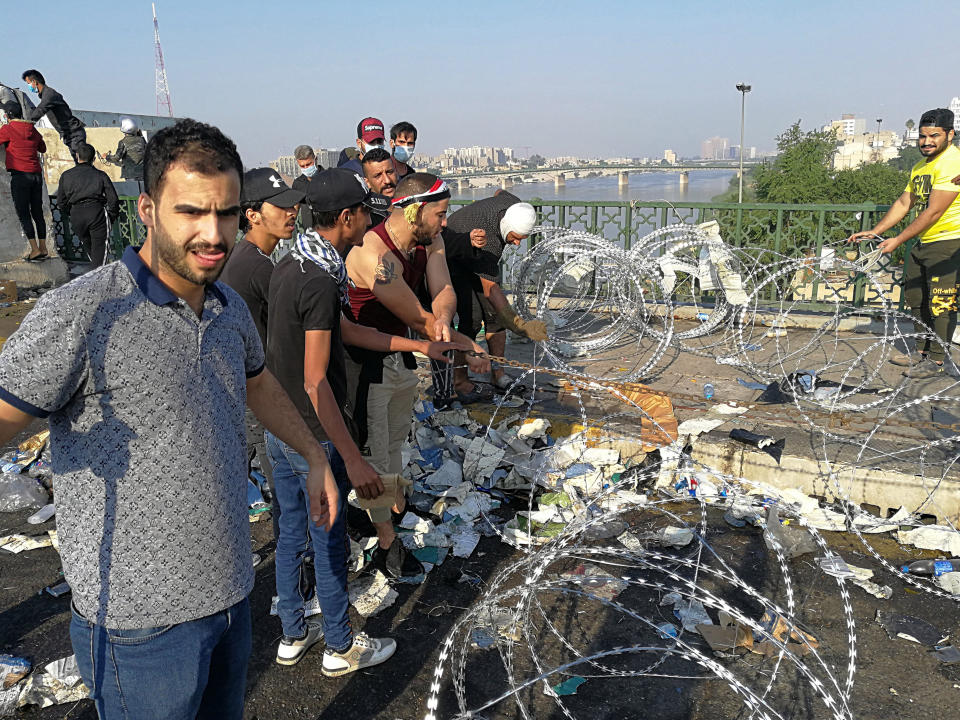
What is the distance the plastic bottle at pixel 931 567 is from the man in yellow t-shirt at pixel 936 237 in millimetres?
2996

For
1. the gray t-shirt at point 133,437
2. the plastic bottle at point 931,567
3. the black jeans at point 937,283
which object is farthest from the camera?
the black jeans at point 937,283

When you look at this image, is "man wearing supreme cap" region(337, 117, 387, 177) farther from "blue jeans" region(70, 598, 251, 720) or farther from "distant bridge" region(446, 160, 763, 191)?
"blue jeans" region(70, 598, 251, 720)

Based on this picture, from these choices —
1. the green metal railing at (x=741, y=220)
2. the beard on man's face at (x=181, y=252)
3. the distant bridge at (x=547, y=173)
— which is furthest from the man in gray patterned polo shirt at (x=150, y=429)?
the distant bridge at (x=547, y=173)

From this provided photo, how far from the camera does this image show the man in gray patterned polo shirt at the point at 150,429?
155 centimetres

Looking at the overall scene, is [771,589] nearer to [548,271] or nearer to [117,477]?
[117,477]

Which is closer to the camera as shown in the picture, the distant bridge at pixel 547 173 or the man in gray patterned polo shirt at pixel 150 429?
the man in gray patterned polo shirt at pixel 150 429

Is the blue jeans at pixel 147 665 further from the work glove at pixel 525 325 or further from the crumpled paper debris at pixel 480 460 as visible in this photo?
the work glove at pixel 525 325

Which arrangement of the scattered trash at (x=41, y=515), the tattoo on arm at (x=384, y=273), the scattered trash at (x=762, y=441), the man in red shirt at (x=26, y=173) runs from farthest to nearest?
1. the man in red shirt at (x=26, y=173)
2. the scattered trash at (x=762, y=441)
3. the scattered trash at (x=41, y=515)
4. the tattoo on arm at (x=384, y=273)

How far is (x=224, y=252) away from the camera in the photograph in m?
1.70

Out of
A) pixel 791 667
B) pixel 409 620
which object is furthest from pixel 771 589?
pixel 409 620

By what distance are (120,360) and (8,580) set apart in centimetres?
364

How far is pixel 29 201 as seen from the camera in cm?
1232

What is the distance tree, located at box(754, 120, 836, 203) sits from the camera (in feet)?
162

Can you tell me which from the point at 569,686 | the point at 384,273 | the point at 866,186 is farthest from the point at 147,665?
the point at 866,186
